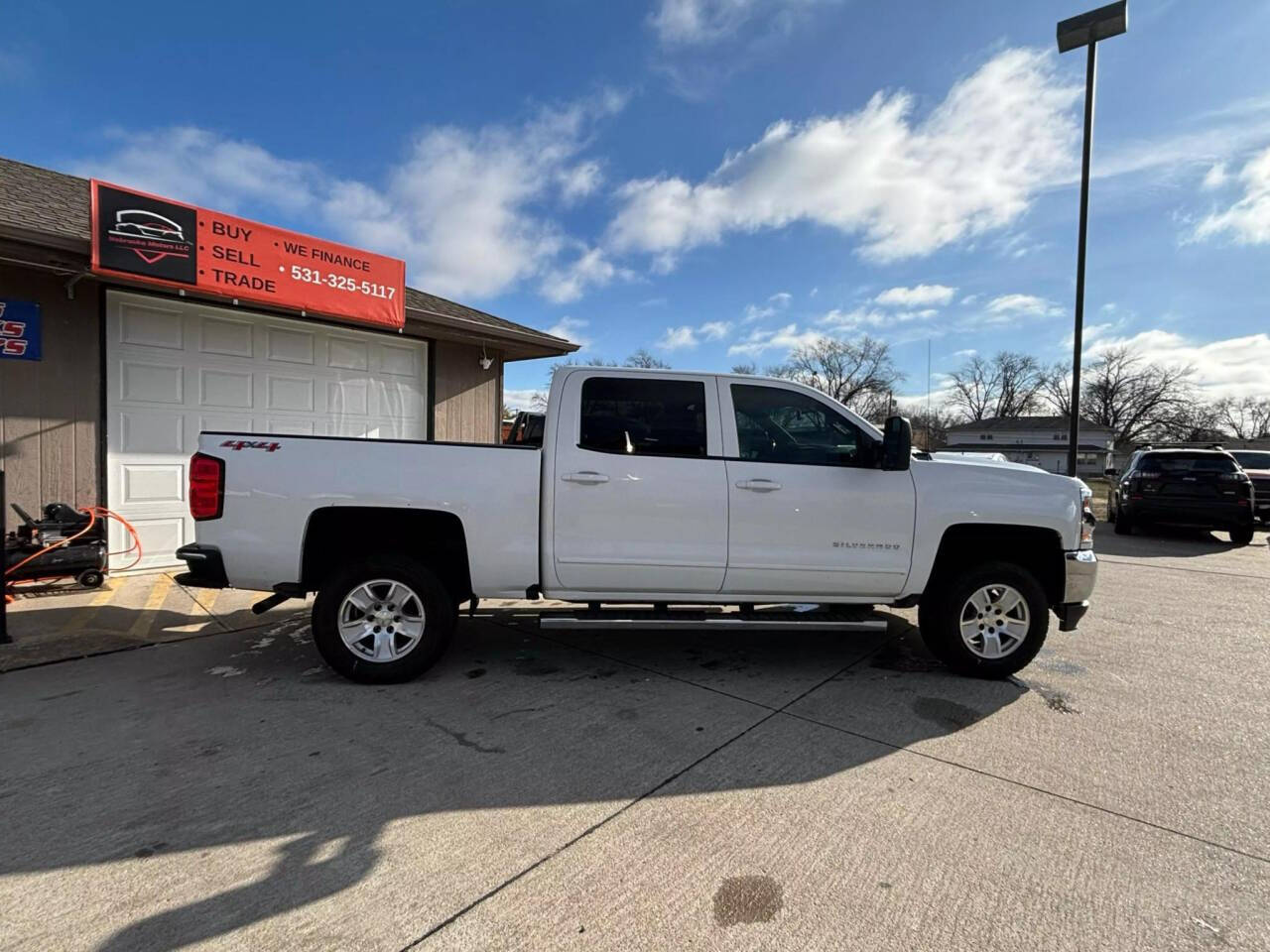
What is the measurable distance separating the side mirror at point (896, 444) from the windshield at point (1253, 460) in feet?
52.4

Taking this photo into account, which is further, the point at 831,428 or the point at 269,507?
the point at 831,428

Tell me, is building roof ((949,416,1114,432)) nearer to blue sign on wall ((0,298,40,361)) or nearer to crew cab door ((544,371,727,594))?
crew cab door ((544,371,727,594))

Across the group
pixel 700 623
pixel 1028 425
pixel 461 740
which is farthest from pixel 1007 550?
pixel 1028 425

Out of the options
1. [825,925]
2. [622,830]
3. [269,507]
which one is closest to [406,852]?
[622,830]

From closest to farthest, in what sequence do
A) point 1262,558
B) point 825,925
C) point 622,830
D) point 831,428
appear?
1. point 825,925
2. point 622,830
3. point 831,428
4. point 1262,558

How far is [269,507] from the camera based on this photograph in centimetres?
413

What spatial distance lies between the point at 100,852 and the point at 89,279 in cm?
640

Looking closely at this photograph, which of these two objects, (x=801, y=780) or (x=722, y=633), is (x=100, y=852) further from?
(x=722, y=633)

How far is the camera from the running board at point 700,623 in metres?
4.30

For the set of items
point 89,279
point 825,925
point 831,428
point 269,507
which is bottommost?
point 825,925

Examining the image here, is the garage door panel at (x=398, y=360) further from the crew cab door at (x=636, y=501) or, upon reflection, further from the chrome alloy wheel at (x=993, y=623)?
the chrome alloy wheel at (x=993, y=623)

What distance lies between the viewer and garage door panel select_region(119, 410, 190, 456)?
280 inches

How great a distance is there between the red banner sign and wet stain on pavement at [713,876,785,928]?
7238 mm

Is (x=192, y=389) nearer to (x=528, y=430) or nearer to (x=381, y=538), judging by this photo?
(x=381, y=538)
